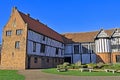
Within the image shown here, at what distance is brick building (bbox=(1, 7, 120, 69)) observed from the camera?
33.9 meters

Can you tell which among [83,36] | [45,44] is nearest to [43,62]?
[45,44]

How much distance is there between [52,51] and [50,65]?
10.5ft

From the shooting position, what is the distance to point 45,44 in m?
39.7

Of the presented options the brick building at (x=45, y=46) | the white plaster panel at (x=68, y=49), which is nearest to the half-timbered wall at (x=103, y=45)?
the brick building at (x=45, y=46)

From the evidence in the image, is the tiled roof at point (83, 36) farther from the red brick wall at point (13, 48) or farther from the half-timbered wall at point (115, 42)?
the red brick wall at point (13, 48)

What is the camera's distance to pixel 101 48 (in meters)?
43.5

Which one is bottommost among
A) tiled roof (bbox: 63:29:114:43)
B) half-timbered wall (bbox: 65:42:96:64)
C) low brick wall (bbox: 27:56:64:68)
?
low brick wall (bbox: 27:56:64:68)

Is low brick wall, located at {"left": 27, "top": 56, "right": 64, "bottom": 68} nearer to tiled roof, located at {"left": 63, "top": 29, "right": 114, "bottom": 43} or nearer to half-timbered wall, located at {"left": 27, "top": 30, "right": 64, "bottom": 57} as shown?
half-timbered wall, located at {"left": 27, "top": 30, "right": 64, "bottom": 57}

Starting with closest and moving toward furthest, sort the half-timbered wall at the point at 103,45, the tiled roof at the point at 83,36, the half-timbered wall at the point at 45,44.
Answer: the half-timbered wall at the point at 45,44, the half-timbered wall at the point at 103,45, the tiled roof at the point at 83,36

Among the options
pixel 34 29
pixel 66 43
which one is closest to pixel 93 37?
pixel 66 43

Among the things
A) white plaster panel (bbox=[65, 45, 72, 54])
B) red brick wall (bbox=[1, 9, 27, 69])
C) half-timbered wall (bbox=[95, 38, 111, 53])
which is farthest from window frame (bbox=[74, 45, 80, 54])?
red brick wall (bbox=[1, 9, 27, 69])

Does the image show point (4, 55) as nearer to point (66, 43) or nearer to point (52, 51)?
point (52, 51)

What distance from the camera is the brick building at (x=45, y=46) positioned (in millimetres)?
33856

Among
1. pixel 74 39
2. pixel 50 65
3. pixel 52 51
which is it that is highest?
pixel 74 39
